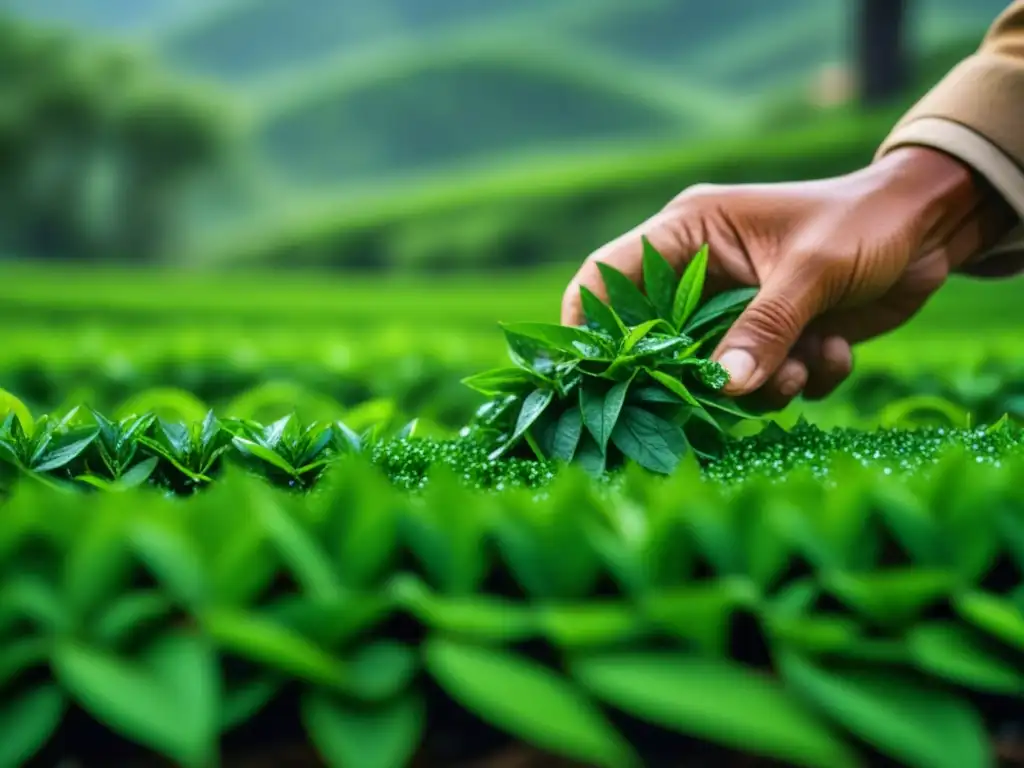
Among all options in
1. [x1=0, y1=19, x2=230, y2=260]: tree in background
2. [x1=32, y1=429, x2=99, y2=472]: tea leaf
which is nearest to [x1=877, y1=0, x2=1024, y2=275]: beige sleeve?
[x1=32, y1=429, x2=99, y2=472]: tea leaf

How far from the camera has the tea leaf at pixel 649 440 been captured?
129cm

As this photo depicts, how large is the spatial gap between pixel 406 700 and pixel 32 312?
8.54m

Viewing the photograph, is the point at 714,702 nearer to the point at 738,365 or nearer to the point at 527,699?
the point at 527,699

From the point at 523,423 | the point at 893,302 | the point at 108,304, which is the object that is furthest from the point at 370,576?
the point at 108,304

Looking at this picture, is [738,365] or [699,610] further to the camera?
[738,365]

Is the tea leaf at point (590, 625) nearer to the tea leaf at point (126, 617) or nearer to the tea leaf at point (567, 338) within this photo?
the tea leaf at point (126, 617)

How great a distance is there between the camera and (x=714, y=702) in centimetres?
74

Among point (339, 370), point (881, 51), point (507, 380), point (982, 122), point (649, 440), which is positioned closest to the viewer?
point (649, 440)

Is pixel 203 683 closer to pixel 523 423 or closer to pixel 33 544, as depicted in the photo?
pixel 33 544

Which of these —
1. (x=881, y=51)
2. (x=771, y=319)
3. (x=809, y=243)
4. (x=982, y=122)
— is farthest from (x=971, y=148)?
(x=881, y=51)

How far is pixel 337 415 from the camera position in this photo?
1924 millimetres

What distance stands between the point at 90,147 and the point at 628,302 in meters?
22.9

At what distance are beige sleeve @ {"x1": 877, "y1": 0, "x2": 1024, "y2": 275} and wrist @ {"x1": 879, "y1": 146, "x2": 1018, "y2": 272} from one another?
1.1 inches

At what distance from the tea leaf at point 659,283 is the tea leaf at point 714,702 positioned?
83cm
